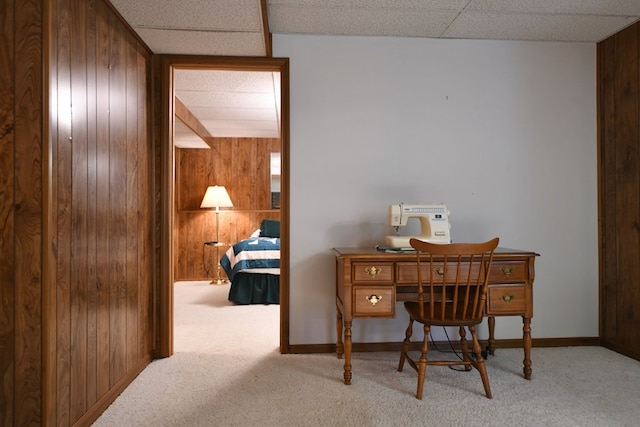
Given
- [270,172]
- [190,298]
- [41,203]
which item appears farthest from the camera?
[270,172]

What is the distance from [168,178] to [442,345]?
2301 millimetres

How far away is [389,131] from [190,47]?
4.91 feet

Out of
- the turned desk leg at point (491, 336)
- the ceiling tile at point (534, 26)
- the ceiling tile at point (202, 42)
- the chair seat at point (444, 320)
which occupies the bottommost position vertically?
the turned desk leg at point (491, 336)

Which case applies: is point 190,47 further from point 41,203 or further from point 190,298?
point 190,298

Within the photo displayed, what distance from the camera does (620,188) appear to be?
2.73 m

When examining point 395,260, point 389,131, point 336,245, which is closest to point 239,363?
point 336,245

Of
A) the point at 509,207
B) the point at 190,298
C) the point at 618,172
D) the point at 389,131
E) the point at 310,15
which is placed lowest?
the point at 190,298

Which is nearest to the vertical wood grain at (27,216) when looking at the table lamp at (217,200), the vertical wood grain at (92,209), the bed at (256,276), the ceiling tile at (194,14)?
the vertical wood grain at (92,209)

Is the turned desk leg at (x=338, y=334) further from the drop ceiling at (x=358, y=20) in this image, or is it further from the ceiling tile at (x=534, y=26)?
the ceiling tile at (x=534, y=26)

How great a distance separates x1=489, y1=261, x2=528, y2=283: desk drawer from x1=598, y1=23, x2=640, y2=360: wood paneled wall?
41.9 inches

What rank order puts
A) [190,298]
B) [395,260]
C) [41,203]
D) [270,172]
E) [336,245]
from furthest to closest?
[270,172]
[190,298]
[336,245]
[395,260]
[41,203]

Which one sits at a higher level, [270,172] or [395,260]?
[270,172]

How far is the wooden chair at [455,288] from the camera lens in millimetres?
1972

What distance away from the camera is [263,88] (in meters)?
3.71
